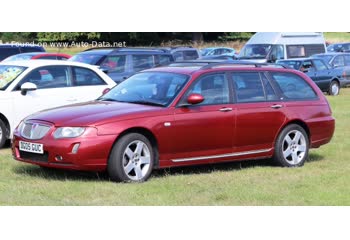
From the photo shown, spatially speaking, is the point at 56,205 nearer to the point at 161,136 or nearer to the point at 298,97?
the point at 161,136

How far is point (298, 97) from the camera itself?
10.8m

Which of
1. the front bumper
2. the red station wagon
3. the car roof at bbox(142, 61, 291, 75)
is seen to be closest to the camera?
the front bumper

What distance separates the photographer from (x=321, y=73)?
28156 mm

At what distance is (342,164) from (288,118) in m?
1.15

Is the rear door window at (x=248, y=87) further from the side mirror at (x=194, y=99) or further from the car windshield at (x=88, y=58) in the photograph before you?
the car windshield at (x=88, y=58)

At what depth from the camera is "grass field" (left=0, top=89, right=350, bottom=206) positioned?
7.70 m

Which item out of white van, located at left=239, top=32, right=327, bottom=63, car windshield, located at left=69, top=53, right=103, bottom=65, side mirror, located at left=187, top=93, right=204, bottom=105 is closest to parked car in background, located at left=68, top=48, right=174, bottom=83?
car windshield, located at left=69, top=53, right=103, bottom=65

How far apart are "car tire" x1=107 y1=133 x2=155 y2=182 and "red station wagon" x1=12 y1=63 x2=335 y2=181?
0.5 inches

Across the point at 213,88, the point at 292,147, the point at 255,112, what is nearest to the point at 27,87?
the point at 213,88

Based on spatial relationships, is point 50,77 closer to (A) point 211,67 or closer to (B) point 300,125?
(A) point 211,67

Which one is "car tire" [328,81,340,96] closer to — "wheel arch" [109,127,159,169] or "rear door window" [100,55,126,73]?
"rear door window" [100,55,126,73]

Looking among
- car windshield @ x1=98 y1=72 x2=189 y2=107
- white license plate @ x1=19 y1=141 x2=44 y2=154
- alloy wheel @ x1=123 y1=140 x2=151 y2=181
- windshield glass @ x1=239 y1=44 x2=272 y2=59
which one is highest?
car windshield @ x1=98 y1=72 x2=189 y2=107

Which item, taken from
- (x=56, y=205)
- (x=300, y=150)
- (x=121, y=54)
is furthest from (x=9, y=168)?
(x=121, y=54)

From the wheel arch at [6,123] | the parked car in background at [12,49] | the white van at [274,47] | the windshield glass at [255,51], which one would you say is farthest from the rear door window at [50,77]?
the windshield glass at [255,51]
